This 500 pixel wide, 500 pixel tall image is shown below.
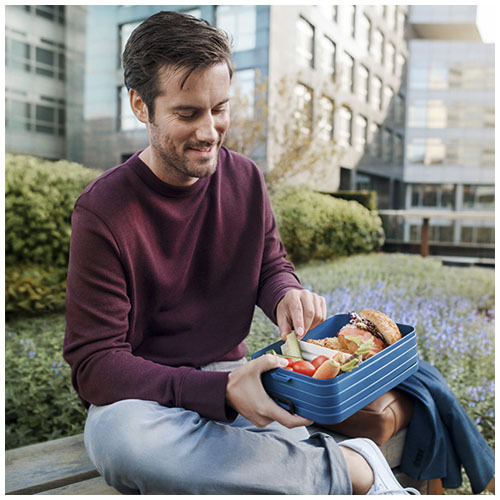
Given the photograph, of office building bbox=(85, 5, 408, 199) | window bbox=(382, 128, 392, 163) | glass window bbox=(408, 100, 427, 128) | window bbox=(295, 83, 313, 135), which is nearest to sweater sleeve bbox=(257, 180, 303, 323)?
office building bbox=(85, 5, 408, 199)

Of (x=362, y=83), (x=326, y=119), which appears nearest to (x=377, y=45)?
(x=362, y=83)

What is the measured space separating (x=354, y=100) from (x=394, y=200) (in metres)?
2.66

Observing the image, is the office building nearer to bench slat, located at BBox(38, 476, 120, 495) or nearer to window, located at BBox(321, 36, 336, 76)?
window, located at BBox(321, 36, 336, 76)

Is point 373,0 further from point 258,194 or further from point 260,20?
point 260,20

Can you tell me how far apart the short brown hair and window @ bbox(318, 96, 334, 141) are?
160 inches

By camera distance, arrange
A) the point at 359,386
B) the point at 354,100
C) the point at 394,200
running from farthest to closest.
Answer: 1. the point at 394,200
2. the point at 354,100
3. the point at 359,386

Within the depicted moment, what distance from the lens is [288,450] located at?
1.21 meters

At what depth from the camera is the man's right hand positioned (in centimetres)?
109

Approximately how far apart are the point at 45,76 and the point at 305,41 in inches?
179

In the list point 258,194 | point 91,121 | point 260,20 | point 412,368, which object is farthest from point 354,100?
point 412,368

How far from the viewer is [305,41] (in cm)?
510

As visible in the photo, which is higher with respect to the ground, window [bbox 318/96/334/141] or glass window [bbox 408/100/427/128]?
glass window [bbox 408/100/427/128]

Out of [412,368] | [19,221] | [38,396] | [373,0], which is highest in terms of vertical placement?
[373,0]

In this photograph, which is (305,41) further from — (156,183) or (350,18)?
(156,183)
